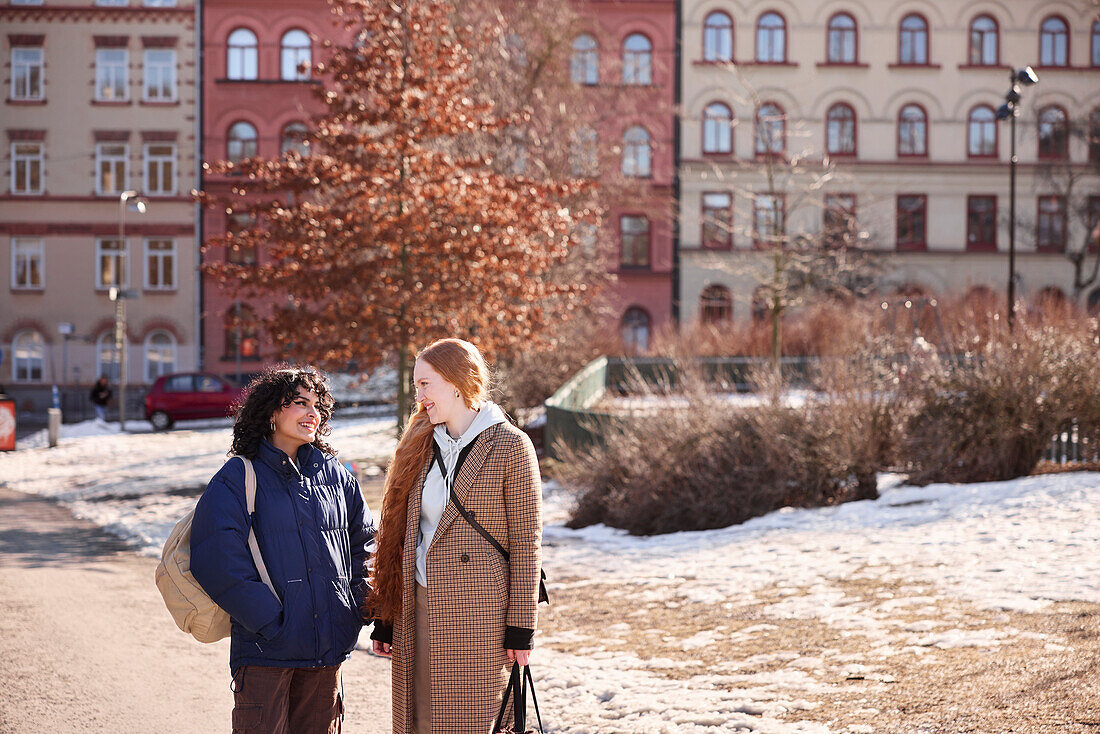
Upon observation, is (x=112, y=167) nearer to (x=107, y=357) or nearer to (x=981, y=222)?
(x=107, y=357)

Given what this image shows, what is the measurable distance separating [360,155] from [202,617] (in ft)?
42.3

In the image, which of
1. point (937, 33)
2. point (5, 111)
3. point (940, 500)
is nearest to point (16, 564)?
point (940, 500)

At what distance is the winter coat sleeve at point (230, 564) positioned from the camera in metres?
3.96

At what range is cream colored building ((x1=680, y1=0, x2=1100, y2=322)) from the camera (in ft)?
142

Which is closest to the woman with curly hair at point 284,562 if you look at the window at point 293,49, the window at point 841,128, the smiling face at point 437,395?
the smiling face at point 437,395

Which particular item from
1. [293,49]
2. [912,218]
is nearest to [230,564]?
[293,49]

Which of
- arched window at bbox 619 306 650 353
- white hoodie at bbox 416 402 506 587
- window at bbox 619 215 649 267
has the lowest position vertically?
white hoodie at bbox 416 402 506 587

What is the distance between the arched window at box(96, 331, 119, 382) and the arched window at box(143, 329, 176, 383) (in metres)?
1.15

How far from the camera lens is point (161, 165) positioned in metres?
43.7

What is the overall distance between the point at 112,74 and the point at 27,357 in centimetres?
1152

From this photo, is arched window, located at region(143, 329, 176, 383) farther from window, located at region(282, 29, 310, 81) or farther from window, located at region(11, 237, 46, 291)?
window, located at region(282, 29, 310, 81)

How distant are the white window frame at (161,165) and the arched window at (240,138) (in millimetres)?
2173

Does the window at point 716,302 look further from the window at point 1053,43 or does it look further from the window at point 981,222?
the window at point 1053,43

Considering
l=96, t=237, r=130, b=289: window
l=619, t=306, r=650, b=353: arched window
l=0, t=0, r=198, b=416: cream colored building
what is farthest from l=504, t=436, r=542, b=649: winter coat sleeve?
l=96, t=237, r=130, b=289: window
